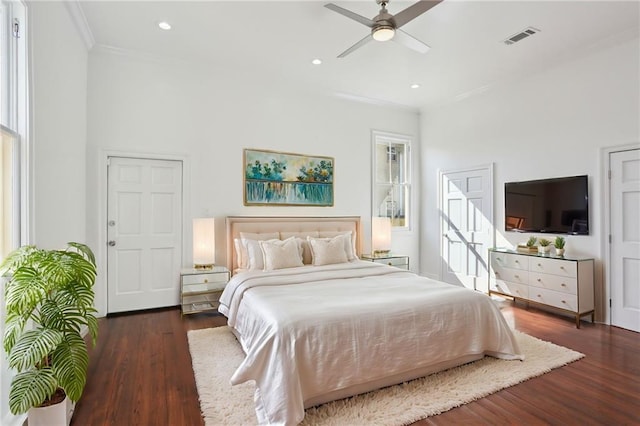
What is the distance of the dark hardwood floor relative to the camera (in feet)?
6.84

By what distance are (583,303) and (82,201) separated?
5.70m

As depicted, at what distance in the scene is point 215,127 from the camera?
4.61 metres

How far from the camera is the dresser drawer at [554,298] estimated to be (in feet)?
12.4

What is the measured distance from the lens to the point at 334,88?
5.26m

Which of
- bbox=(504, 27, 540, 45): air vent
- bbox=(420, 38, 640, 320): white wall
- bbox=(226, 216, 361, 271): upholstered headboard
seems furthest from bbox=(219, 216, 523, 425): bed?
bbox=(504, 27, 540, 45): air vent

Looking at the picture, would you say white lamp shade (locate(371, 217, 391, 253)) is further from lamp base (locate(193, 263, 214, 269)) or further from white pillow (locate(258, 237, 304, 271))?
lamp base (locate(193, 263, 214, 269))

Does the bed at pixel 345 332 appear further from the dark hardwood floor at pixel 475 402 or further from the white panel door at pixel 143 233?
the white panel door at pixel 143 233

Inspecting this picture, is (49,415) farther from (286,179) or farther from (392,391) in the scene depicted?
(286,179)

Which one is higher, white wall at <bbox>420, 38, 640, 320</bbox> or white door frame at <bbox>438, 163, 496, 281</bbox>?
white wall at <bbox>420, 38, 640, 320</bbox>

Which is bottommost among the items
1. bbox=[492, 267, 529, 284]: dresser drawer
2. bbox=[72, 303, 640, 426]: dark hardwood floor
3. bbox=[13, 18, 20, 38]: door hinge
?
bbox=[72, 303, 640, 426]: dark hardwood floor

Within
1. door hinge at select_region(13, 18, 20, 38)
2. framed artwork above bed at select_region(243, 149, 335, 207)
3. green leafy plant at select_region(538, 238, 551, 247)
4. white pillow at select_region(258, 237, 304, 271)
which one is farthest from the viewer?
framed artwork above bed at select_region(243, 149, 335, 207)

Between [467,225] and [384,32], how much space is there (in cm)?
367

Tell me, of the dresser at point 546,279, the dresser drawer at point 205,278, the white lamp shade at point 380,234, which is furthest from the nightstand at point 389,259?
the dresser drawer at point 205,278

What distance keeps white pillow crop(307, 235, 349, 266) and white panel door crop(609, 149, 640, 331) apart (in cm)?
307
